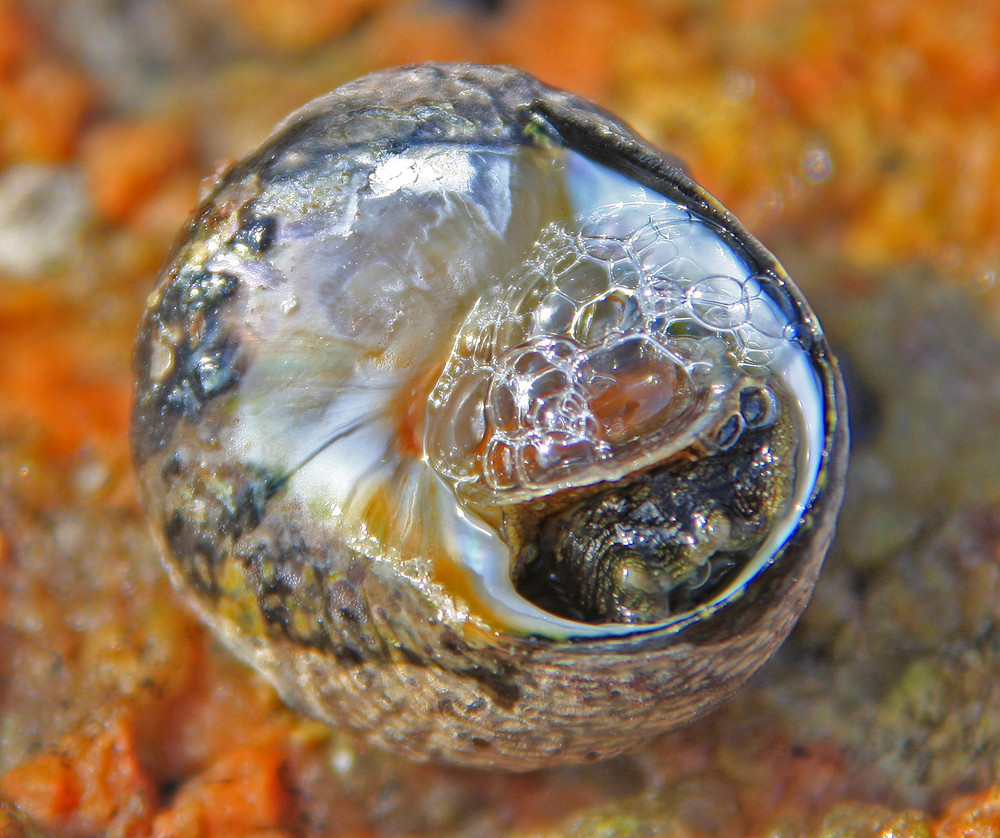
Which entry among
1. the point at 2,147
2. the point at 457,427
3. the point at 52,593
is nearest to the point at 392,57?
the point at 2,147

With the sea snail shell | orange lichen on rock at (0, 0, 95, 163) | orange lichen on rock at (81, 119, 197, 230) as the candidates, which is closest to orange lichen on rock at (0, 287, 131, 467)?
orange lichen on rock at (81, 119, 197, 230)

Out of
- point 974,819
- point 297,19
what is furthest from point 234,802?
point 297,19

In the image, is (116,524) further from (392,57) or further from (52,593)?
(392,57)

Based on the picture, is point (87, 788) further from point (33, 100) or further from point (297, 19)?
point (297, 19)

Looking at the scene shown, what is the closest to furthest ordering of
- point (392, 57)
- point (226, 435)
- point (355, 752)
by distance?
point (226, 435) → point (355, 752) → point (392, 57)

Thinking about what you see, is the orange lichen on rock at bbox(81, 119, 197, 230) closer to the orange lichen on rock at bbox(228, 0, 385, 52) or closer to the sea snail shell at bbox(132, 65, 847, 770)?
the orange lichen on rock at bbox(228, 0, 385, 52)

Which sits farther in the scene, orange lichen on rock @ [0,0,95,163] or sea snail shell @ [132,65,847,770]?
orange lichen on rock @ [0,0,95,163]
